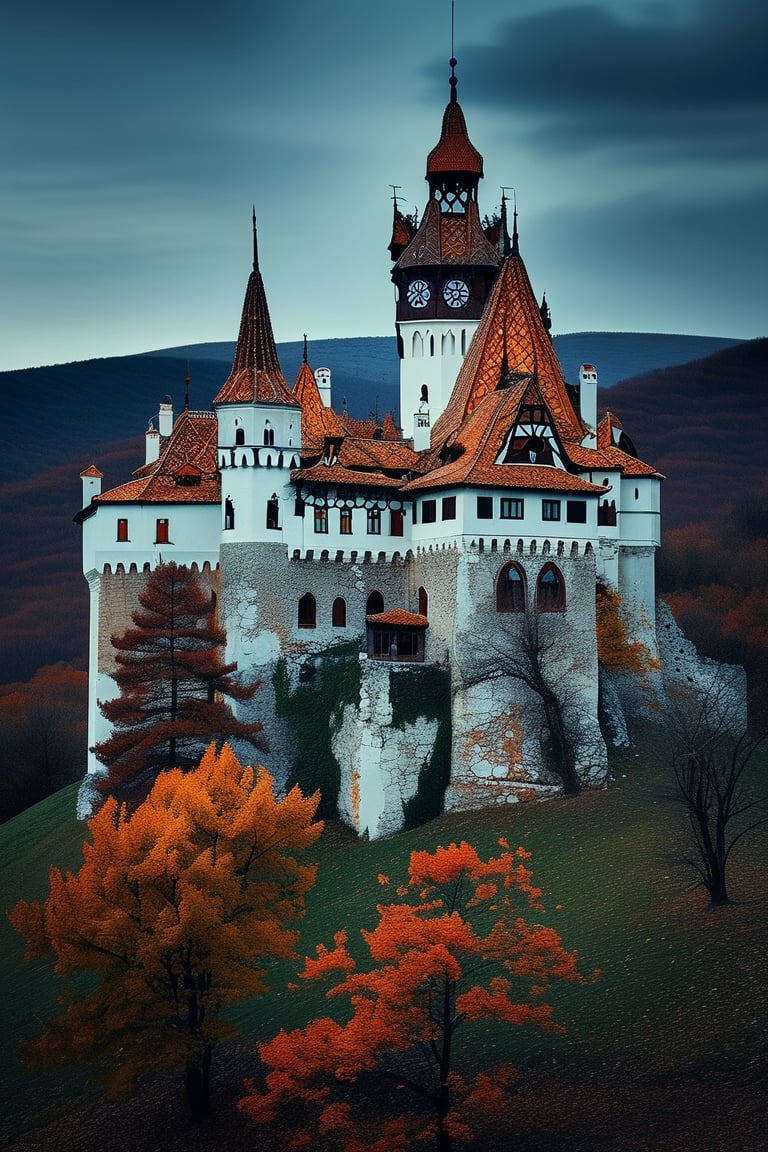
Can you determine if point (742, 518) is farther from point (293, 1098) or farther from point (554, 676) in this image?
point (293, 1098)

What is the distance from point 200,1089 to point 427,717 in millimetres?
19264

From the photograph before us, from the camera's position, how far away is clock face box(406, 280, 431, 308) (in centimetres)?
7700

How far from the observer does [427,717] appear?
206 feet

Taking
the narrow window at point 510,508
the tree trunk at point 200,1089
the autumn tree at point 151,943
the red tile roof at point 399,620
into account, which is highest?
the narrow window at point 510,508

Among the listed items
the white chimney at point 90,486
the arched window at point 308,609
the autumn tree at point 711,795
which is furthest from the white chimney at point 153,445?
the autumn tree at point 711,795

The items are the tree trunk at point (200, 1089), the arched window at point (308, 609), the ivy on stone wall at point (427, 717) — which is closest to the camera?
the tree trunk at point (200, 1089)

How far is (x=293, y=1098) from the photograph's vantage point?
45.4 meters

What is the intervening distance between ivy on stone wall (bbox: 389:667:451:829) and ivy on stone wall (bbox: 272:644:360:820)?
6.82ft

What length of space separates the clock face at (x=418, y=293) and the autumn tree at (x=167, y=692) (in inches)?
721

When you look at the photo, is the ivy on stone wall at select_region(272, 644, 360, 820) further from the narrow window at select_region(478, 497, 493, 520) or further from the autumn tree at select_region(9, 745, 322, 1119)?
the autumn tree at select_region(9, 745, 322, 1119)

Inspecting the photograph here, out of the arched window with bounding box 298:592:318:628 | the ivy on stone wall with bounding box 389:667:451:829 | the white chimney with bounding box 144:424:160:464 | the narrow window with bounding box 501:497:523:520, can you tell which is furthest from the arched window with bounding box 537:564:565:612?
the white chimney with bounding box 144:424:160:464

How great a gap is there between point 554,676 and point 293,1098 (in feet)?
70.2

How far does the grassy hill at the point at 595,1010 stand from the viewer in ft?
135

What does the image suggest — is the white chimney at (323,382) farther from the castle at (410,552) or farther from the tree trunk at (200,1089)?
the tree trunk at (200,1089)
